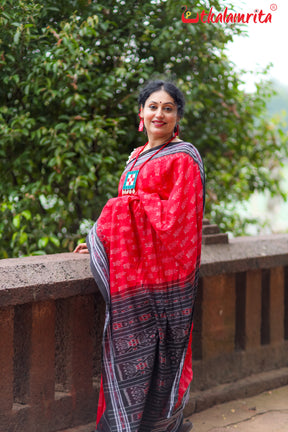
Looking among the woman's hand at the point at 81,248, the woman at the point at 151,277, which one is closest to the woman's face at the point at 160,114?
the woman at the point at 151,277

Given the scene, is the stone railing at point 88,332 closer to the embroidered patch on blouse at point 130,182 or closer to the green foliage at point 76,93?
the embroidered patch on blouse at point 130,182

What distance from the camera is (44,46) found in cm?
356

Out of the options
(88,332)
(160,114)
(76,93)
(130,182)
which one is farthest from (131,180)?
(76,93)

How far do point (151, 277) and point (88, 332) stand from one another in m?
0.47

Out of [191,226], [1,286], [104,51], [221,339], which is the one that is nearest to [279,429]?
[221,339]

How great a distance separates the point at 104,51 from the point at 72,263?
67.6 inches

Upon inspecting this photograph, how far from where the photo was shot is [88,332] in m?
2.73

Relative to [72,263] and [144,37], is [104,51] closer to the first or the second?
[144,37]

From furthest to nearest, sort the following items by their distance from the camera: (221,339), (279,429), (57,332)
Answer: (221,339), (279,429), (57,332)

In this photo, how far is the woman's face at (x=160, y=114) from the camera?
8.46 feet

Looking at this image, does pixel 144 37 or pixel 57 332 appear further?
pixel 144 37

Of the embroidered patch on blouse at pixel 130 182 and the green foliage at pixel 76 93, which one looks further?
the green foliage at pixel 76 93

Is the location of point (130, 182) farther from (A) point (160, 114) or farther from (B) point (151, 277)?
(B) point (151, 277)

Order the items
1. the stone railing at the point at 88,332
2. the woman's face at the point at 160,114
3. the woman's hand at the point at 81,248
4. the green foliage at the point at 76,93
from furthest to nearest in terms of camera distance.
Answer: the green foliage at the point at 76,93 → the woman's hand at the point at 81,248 → the woman's face at the point at 160,114 → the stone railing at the point at 88,332
